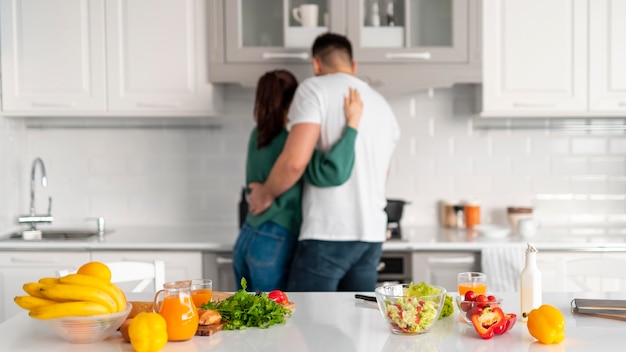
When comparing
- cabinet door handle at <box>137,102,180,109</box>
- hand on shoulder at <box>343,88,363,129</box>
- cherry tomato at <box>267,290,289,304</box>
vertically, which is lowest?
cherry tomato at <box>267,290,289,304</box>

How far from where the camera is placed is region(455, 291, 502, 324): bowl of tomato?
5.98 feet

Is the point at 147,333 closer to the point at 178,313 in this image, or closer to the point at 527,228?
the point at 178,313

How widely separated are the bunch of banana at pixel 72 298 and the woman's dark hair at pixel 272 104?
153cm

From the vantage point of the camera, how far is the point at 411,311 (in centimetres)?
180

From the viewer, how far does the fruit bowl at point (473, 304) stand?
1.82m

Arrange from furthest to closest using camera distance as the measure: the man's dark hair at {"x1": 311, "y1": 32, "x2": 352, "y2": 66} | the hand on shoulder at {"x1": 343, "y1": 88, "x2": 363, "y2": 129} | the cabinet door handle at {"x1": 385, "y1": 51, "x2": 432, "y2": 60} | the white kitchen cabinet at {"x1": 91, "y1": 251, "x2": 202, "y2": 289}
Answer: the cabinet door handle at {"x1": 385, "y1": 51, "x2": 432, "y2": 60}, the white kitchen cabinet at {"x1": 91, "y1": 251, "x2": 202, "y2": 289}, the man's dark hair at {"x1": 311, "y1": 32, "x2": 352, "y2": 66}, the hand on shoulder at {"x1": 343, "y1": 88, "x2": 363, "y2": 129}

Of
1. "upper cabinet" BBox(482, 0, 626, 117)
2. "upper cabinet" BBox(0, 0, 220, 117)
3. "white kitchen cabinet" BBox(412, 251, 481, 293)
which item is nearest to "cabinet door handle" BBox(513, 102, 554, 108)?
"upper cabinet" BBox(482, 0, 626, 117)

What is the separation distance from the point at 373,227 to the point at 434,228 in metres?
1.09

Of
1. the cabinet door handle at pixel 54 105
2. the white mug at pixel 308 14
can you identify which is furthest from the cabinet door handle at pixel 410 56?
the cabinet door handle at pixel 54 105

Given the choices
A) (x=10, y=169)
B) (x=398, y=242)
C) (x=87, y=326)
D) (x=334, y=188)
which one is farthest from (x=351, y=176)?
(x=10, y=169)

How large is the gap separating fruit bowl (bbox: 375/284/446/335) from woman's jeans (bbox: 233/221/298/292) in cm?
135

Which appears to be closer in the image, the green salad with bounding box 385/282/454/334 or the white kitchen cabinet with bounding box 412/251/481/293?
the green salad with bounding box 385/282/454/334

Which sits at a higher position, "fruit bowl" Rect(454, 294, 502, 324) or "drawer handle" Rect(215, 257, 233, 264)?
"fruit bowl" Rect(454, 294, 502, 324)

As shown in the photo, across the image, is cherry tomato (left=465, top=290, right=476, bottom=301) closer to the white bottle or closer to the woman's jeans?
the white bottle
